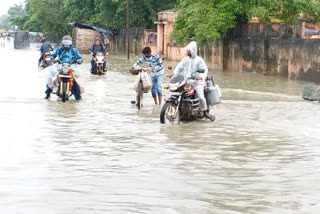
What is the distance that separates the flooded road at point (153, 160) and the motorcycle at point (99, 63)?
11.5m

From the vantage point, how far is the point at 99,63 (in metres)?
29.1

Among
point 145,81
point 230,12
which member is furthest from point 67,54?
point 230,12

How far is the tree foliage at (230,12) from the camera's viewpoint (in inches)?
1204

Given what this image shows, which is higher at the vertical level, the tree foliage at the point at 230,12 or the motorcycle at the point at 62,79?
the tree foliage at the point at 230,12

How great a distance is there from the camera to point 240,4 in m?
31.5

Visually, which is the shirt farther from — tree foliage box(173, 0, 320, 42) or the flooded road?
tree foliage box(173, 0, 320, 42)

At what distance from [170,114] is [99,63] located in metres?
15.7

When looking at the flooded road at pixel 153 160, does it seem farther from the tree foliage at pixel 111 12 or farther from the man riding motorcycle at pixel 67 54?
the tree foliage at pixel 111 12

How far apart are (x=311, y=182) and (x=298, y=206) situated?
4.43 feet

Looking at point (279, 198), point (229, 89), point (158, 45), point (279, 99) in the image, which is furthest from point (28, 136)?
point (158, 45)

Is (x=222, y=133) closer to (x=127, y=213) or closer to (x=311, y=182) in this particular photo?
(x=311, y=182)

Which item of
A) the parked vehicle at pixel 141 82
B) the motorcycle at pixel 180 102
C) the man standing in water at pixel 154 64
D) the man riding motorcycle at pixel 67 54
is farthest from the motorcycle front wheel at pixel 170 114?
the man riding motorcycle at pixel 67 54

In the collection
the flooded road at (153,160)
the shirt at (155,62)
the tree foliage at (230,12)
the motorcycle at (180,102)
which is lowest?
the flooded road at (153,160)

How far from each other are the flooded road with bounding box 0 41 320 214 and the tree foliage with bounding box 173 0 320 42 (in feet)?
44.7
